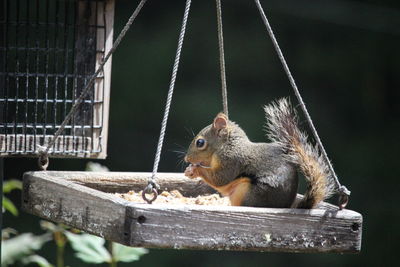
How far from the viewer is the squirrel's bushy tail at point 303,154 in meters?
2.24

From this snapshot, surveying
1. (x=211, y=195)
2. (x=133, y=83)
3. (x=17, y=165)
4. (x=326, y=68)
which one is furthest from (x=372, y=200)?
(x=211, y=195)

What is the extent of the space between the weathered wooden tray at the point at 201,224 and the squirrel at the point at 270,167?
0.44 feet

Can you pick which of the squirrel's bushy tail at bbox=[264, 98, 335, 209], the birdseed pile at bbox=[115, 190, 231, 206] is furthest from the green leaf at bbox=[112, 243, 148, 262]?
the squirrel's bushy tail at bbox=[264, 98, 335, 209]

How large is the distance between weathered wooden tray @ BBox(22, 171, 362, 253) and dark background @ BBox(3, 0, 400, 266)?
2.86 meters

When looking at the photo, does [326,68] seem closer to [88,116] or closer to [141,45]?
[141,45]

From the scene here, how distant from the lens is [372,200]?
5426 millimetres

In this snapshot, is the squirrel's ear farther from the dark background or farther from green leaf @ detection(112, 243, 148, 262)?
the dark background

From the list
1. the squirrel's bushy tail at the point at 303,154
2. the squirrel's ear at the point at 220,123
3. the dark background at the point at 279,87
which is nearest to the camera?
the squirrel's bushy tail at the point at 303,154

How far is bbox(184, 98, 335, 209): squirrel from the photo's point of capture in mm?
2266

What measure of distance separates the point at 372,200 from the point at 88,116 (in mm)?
2980

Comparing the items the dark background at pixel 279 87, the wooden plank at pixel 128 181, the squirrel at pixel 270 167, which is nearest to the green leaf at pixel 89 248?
the wooden plank at pixel 128 181

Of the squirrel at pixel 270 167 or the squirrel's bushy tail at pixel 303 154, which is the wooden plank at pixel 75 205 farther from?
the squirrel's bushy tail at pixel 303 154

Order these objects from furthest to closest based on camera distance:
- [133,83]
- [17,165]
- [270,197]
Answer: [133,83], [17,165], [270,197]

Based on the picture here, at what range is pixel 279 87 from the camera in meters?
5.52
